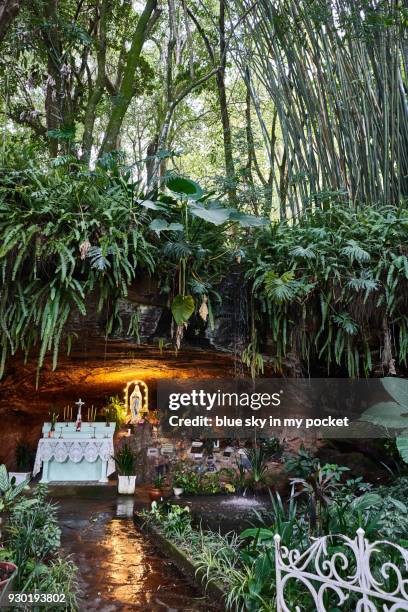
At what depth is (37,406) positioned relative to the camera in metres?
7.26

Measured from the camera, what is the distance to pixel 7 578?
2492mm

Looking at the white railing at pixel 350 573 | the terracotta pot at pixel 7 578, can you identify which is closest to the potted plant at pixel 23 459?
the terracotta pot at pixel 7 578

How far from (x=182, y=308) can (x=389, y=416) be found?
5.60 ft

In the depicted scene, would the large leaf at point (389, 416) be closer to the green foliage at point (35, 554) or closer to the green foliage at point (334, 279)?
the green foliage at point (334, 279)

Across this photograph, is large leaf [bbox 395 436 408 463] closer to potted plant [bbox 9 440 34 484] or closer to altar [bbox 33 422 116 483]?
altar [bbox 33 422 116 483]

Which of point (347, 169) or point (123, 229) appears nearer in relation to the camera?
point (123, 229)

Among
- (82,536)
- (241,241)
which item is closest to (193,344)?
(241,241)

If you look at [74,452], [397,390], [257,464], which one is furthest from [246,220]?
[74,452]

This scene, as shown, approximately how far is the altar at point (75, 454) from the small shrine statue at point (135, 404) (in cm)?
42

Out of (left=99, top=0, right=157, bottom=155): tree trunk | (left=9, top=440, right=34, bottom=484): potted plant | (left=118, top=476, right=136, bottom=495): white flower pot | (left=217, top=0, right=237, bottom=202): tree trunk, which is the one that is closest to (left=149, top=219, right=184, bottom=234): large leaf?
(left=217, top=0, right=237, bottom=202): tree trunk

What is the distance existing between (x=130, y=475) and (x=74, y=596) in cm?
383

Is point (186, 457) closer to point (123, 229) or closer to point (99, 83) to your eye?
point (123, 229)

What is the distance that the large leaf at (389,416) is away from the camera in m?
3.35

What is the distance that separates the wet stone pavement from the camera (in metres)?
2.82
